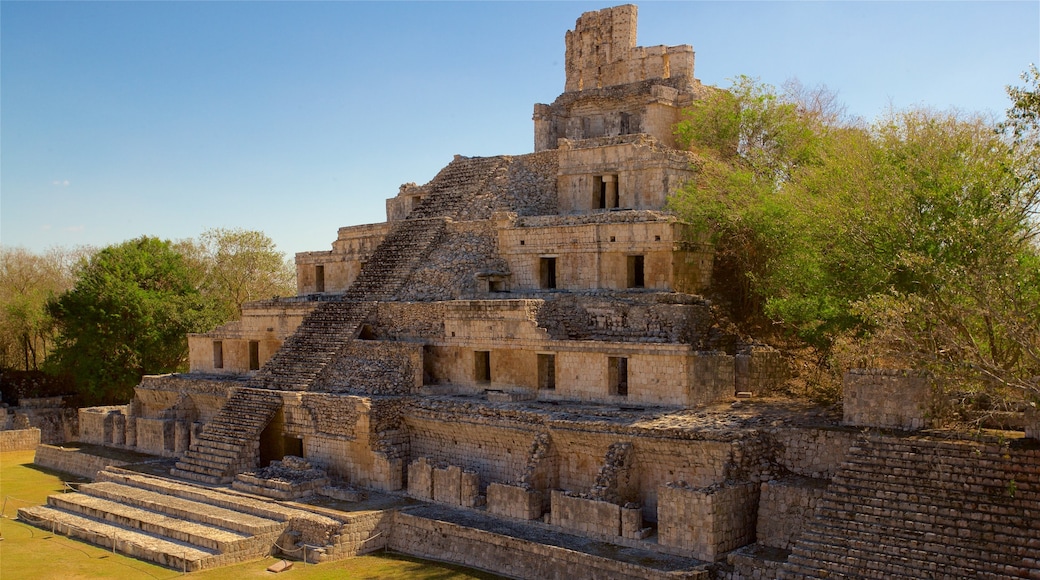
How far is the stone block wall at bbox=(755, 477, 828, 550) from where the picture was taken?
45.3 feet

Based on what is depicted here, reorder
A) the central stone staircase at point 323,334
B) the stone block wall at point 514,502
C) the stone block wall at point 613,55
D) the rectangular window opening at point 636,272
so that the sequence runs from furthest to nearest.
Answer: the stone block wall at point 613,55 → the rectangular window opening at point 636,272 → the central stone staircase at point 323,334 → the stone block wall at point 514,502

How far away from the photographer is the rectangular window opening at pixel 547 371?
19.8 metres

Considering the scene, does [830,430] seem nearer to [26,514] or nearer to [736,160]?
[736,160]

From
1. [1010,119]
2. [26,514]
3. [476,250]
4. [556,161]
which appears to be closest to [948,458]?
[1010,119]

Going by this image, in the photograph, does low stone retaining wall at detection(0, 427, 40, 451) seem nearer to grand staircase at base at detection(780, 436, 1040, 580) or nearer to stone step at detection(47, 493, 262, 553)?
stone step at detection(47, 493, 262, 553)

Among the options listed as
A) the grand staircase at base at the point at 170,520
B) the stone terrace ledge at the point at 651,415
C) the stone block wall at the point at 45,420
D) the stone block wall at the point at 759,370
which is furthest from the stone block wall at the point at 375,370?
the stone block wall at the point at 45,420

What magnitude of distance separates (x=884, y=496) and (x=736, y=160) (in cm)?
1248

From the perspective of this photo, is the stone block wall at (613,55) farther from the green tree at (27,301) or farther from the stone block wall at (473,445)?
the green tree at (27,301)

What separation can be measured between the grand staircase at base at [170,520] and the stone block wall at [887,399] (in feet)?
29.6

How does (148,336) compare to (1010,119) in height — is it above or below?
below

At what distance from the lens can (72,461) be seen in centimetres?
2669

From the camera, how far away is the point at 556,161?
25812 millimetres

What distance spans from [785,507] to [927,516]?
2.41 metres

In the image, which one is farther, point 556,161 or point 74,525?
point 556,161
